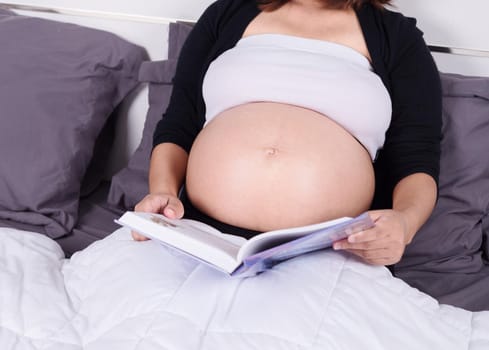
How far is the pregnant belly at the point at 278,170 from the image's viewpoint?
105 cm

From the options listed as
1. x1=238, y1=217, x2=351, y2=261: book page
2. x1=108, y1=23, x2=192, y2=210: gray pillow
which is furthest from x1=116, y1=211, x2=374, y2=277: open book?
x1=108, y1=23, x2=192, y2=210: gray pillow

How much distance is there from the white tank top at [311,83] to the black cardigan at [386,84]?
0.03 meters

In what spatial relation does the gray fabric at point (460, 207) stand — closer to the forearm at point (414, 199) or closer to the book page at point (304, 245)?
the forearm at point (414, 199)

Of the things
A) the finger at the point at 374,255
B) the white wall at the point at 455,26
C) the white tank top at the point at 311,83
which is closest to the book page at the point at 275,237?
the finger at the point at 374,255

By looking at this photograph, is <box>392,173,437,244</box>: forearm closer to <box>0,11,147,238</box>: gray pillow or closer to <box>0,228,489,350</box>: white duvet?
<box>0,228,489,350</box>: white duvet

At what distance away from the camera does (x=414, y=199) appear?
107cm

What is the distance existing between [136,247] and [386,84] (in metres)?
0.56

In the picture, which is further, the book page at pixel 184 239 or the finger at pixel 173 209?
the finger at pixel 173 209

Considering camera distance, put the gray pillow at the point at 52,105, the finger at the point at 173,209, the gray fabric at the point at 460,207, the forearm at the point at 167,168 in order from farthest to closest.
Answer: the gray pillow at the point at 52,105 → the gray fabric at the point at 460,207 → the forearm at the point at 167,168 → the finger at the point at 173,209

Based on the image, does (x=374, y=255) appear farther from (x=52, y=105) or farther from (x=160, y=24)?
(x=160, y=24)

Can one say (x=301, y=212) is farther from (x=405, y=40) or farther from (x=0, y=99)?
(x=0, y=99)

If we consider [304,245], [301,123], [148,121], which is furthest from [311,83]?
[148,121]

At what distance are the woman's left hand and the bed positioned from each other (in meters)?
0.03

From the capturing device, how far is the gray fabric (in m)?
1.30
